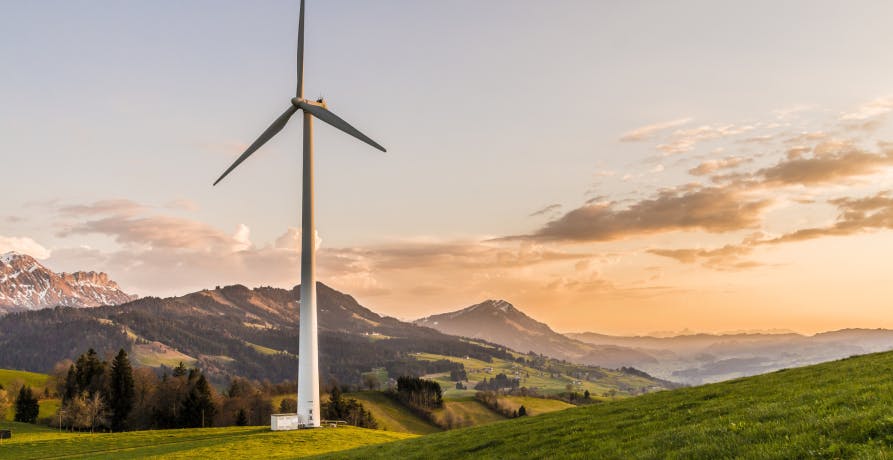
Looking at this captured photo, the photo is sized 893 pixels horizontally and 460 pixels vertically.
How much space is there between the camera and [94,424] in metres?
142

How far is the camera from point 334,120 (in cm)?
8288

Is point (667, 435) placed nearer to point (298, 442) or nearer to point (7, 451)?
point (298, 442)

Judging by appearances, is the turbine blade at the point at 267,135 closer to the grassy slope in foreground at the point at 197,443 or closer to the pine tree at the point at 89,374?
the grassy slope in foreground at the point at 197,443

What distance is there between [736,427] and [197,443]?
61293 millimetres

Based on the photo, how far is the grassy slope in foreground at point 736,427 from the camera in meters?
18.6

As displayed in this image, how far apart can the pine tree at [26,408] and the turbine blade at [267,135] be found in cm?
11426

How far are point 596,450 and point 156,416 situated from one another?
478ft

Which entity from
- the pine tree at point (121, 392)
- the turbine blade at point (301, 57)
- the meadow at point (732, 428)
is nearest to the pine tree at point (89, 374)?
the pine tree at point (121, 392)

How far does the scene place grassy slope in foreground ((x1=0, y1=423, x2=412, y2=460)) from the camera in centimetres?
6162

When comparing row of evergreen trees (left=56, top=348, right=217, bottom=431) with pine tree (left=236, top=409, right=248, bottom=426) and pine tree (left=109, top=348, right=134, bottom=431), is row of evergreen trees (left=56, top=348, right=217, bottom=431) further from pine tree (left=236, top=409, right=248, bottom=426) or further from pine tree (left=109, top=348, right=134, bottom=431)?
pine tree (left=236, top=409, right=248, bottom=426)

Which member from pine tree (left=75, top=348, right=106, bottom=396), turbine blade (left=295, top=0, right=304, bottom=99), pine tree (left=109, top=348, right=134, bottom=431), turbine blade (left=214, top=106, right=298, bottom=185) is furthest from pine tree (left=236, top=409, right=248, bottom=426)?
turbine blade (left=295, top=0, right=304, bottom=99)

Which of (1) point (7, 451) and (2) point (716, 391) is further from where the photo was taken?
(1) point (7, 451)

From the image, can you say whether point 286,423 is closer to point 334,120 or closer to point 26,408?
point 334,120

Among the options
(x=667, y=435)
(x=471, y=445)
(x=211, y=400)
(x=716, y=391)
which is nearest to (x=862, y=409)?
(x=667, y=435)
